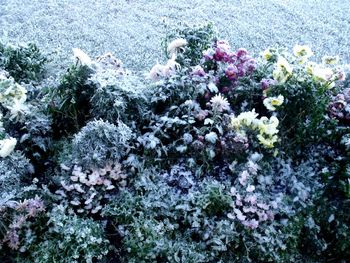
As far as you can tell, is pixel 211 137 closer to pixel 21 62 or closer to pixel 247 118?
pixel 247 118

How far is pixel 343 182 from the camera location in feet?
9.09

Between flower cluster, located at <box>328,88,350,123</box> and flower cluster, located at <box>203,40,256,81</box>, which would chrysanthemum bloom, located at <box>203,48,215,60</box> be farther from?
flower cluster, located at <box>328,88,350,123</box>

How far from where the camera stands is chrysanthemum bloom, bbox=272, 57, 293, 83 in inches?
114

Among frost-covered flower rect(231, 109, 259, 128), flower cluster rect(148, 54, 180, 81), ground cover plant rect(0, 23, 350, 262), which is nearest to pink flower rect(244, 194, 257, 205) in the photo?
ground cover plant rect(0, 23, 350, 262)

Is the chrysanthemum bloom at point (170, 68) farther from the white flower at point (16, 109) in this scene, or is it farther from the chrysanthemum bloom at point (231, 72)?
the white flower at point (16, 109)

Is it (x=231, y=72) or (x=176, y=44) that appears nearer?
(x=231, y=72)

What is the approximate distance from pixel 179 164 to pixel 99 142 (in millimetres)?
585

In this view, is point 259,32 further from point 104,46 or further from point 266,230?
point 266,230

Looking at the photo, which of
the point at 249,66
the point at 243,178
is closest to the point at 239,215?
the point at 243,178

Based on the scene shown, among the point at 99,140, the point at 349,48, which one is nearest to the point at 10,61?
the point at 99,140

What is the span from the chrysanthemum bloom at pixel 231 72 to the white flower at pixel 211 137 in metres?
0.54

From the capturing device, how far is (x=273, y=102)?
9.35ft

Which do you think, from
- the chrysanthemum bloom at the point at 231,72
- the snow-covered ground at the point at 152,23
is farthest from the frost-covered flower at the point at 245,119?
the snow-covered ground at the point at 152,23

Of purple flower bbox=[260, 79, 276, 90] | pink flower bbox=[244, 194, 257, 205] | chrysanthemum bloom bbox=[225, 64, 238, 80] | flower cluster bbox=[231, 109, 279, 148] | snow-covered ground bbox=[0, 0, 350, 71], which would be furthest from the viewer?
snow-covered ground bbox=[0, 0, 350, 71]
